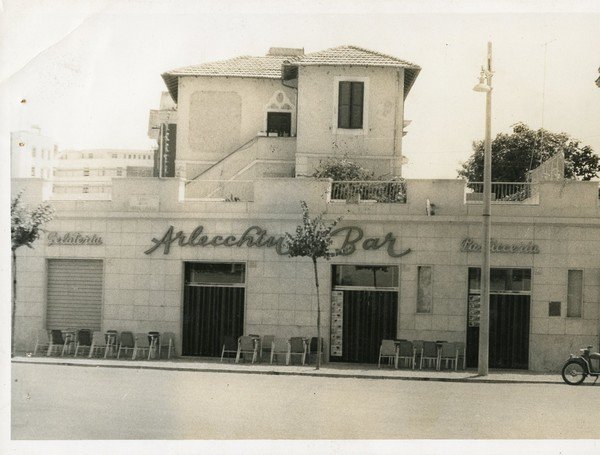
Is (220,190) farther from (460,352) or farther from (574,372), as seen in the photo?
(574,372)

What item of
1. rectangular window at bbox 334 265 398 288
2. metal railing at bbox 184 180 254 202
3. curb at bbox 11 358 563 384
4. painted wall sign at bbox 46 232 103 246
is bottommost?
curb at bbox 11 358 563 384

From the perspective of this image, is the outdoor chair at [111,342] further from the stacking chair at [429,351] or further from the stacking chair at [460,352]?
the stacking chair at [460,352]

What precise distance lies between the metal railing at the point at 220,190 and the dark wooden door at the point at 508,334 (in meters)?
7.54

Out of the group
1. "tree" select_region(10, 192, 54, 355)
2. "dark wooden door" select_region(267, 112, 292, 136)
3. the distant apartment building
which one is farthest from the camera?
"dark wooden door" select_region(267, 112, 292, 136)

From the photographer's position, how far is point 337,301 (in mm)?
20766

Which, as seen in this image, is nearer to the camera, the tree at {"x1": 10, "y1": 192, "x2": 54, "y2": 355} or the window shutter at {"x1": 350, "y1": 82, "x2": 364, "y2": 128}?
the tree at {"x1": 10, "y1": 192, "x2": 54, "y2": 355}

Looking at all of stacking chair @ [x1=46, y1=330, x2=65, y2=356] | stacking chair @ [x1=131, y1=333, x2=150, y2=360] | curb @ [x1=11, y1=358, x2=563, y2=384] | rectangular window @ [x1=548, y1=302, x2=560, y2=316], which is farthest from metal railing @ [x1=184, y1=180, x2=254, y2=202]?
rectangular window @ [x1=548, y1=302, x2=560, y2=316]

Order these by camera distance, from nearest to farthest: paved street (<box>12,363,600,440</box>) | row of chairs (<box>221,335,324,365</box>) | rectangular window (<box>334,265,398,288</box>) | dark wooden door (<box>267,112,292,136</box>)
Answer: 1. paved street (<box>12,363,600,440</box>)
2. row of chairs (<box>221,335,324,365</box>)
3. rectangular window (<box>334,265,398,288</box>)
4. dark wooden door (<box>267,112,292,136</box>)

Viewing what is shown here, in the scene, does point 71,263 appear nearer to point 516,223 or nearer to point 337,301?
point 337,301

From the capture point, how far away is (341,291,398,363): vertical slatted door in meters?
20.5

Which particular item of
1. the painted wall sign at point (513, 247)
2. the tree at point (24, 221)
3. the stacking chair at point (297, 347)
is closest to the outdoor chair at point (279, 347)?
the stacking chair at point (297, 347)

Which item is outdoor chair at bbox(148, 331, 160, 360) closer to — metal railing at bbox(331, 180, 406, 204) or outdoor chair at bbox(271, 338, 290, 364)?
outdoor chair at bbox(271, 338, 290, 364)

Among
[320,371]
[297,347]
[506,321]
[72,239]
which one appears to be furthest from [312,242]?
[72,239]

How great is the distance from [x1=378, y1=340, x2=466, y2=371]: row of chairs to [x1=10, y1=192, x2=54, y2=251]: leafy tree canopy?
9173 mm
